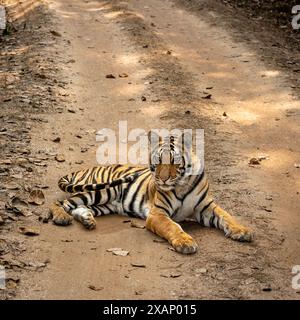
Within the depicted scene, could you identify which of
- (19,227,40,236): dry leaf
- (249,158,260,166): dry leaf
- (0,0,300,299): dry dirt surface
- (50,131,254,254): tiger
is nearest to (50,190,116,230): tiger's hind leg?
(50,131,254,254): tiger

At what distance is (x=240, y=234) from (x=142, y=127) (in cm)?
380

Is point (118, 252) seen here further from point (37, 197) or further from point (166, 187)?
point (37, 197)

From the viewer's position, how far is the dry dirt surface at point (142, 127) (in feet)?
17.6

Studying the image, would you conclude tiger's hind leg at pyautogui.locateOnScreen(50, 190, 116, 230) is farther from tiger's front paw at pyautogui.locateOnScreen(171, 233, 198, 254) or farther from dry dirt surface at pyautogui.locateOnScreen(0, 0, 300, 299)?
tiger's front paw at pyautogui.locateOnScreen(171, 233, 198, 254)

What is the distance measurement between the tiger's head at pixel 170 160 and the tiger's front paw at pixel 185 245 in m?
0.56

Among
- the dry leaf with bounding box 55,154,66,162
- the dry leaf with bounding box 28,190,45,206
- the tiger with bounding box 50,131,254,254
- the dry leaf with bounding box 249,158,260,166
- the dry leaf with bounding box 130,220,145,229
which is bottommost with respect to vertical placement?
the dry leaf with bounding box 55,154,66,162

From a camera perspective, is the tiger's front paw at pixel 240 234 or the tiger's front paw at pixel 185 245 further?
the tiger's front paw at pixel 240 234

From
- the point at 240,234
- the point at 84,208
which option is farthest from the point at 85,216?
the point at 240,234

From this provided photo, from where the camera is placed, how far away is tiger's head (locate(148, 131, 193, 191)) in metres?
6.01

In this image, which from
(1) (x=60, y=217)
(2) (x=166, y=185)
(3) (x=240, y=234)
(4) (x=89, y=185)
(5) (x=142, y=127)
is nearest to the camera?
(3) (x=240, y=234)

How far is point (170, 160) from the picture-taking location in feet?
19.7

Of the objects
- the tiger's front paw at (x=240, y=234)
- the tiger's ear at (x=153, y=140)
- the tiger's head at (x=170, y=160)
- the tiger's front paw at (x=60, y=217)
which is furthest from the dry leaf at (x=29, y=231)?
the tiger's front paw at (x=240, y=234)

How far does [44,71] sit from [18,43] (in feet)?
8.53

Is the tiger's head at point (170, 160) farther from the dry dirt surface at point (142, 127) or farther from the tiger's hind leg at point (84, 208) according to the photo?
the tiger's hind leg at point (84, 208)
